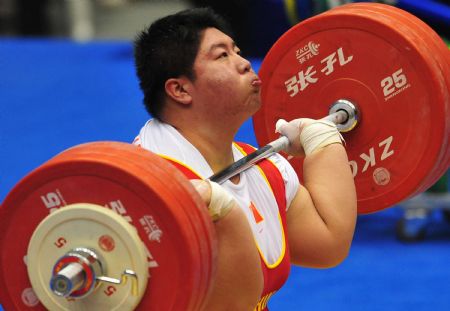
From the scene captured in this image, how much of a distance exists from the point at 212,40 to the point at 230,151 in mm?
233

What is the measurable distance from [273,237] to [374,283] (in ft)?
5.75

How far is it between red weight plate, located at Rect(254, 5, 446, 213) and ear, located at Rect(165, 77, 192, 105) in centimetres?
45

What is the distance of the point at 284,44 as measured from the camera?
86.7 inches

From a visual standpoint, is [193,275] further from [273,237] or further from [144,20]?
[144,20]

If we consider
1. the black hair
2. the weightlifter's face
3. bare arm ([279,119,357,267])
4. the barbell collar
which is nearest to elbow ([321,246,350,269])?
bare arm ([279,119,357,267])

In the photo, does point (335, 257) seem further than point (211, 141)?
Yes

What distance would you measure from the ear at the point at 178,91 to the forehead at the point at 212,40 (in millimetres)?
72

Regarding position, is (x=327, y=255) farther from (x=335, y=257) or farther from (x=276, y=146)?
(x=276, y=146)

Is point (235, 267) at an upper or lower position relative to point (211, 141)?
lower

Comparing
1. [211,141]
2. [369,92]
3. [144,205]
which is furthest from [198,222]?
[369,92]

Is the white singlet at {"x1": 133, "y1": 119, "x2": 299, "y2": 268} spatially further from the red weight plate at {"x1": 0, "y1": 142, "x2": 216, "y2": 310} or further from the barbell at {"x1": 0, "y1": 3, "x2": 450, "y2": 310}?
the red weight plate at {"x1": 0, "y1": 142, "x2": 216, "y2": 310}

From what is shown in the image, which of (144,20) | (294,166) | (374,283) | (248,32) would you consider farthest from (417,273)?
(144,20)

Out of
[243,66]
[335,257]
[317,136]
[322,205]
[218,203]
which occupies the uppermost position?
[243,66]

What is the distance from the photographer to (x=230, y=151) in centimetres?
191
